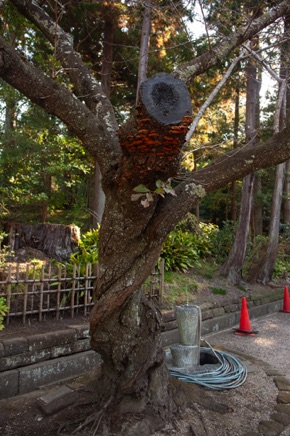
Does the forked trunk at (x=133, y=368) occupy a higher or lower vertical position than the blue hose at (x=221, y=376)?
higher

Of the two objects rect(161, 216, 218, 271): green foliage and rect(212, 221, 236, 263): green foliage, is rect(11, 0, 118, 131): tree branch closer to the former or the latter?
rect(161, 216, 218, 271): green foliage

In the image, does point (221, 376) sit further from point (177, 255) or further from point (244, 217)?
point (244, 217)

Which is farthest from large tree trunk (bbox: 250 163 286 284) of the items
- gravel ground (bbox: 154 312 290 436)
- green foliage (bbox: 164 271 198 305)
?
gravel ground (bbox: 154 312 290 436)

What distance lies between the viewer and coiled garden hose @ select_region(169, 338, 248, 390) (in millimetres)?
3906

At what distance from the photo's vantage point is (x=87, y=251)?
299 inches

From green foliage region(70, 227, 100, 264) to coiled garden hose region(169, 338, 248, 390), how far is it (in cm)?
299

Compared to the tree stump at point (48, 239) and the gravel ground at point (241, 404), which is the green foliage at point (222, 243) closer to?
the tree stump at point (48, 239)

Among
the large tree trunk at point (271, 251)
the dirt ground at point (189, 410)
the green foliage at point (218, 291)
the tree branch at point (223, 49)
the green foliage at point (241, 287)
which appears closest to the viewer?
the dirt ground at point (189, 410)

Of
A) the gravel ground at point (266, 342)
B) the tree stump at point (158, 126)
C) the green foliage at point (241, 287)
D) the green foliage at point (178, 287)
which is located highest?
the tree stump at point (158, 126)

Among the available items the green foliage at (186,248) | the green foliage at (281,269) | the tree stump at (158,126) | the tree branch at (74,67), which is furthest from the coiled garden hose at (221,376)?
the green foliage at (281,269)

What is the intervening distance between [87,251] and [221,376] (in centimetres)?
425

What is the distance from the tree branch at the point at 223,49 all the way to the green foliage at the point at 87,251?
151 inches

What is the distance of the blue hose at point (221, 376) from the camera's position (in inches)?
154

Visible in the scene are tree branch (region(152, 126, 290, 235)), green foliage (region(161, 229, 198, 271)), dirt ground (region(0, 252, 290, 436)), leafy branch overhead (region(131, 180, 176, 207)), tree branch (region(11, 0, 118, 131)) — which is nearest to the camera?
leafy branch overhead (region(131, 180, 176, 207))
